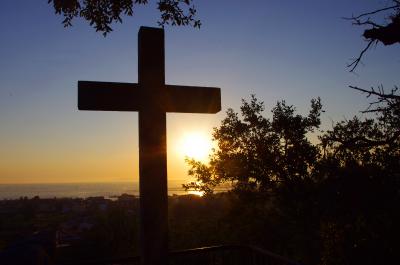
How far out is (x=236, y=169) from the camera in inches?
673

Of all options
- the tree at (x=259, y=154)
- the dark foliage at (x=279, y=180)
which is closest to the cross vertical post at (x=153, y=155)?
the dark foliage at (x=279, y=180)

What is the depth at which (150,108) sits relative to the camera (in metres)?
3.32

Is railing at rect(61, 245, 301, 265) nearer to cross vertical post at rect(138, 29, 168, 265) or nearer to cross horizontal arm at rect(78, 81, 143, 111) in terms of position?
cross vertical post at rect(138, 29, 168, 265)

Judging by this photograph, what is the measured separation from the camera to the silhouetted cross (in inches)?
122

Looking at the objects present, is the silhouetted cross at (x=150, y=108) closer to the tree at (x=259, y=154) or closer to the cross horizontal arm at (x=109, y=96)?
the cross horizontal arm at (x=109, y=96)

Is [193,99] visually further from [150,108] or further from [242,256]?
[242,256]

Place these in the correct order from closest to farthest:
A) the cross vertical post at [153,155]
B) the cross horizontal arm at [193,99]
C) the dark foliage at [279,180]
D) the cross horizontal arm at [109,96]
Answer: the cross vertical post at [153,155] < the cross horizontal arm at [109,96] < the cross horizontal arm at [193,99] < the dark foliage at [279,180]

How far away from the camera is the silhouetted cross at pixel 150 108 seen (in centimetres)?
311

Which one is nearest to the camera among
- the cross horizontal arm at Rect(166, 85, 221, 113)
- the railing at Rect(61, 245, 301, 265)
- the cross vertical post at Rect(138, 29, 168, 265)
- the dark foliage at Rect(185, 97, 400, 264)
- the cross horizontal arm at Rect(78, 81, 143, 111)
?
the cross vertical post at Rect(138, 29, 168, 265)

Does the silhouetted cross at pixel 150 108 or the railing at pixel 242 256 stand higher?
the silhouetted cross at pixel 150 108

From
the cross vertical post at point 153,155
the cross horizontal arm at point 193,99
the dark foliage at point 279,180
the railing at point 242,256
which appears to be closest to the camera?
the cross vertical post at point 153,155

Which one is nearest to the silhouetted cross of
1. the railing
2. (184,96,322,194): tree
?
the railing

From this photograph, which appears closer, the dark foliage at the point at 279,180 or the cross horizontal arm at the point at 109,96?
the cross horizontal arm at the point at 109,96

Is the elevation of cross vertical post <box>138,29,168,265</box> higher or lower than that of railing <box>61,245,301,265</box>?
higher
